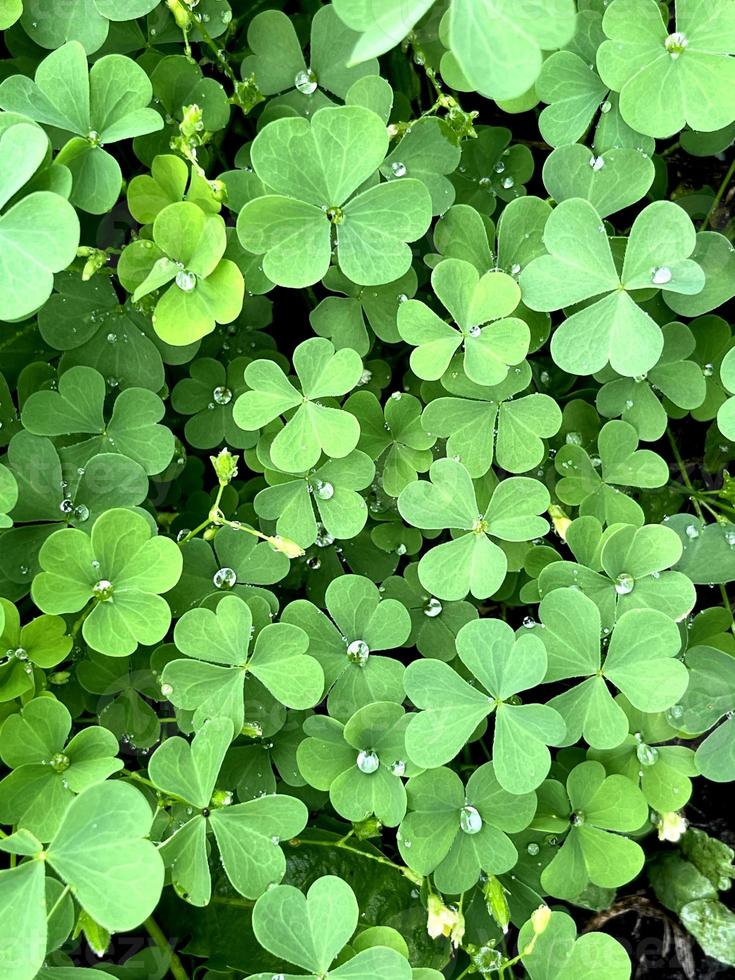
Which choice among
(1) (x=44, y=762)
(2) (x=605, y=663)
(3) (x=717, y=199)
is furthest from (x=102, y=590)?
(3) (x=717, y=199)

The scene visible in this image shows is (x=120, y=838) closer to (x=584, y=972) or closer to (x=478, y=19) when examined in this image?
(x=584, y=972)

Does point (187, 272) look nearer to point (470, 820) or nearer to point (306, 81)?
point (306, 81)

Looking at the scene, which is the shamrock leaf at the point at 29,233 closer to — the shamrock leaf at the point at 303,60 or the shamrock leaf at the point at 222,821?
the shamrock leaf at the point at 303,60

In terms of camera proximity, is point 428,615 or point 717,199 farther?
point 717,199

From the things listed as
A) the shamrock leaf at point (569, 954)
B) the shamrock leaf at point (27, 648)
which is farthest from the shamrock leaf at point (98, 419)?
the shamrock leaf at point (569, 954)

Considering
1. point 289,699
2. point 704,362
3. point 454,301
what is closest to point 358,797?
point 289,699

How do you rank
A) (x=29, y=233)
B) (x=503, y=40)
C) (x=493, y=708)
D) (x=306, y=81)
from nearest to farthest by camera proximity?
(x=503, y=40) → (x=29, y=233) → (x=493, y=708) → (x=306, y=81)
